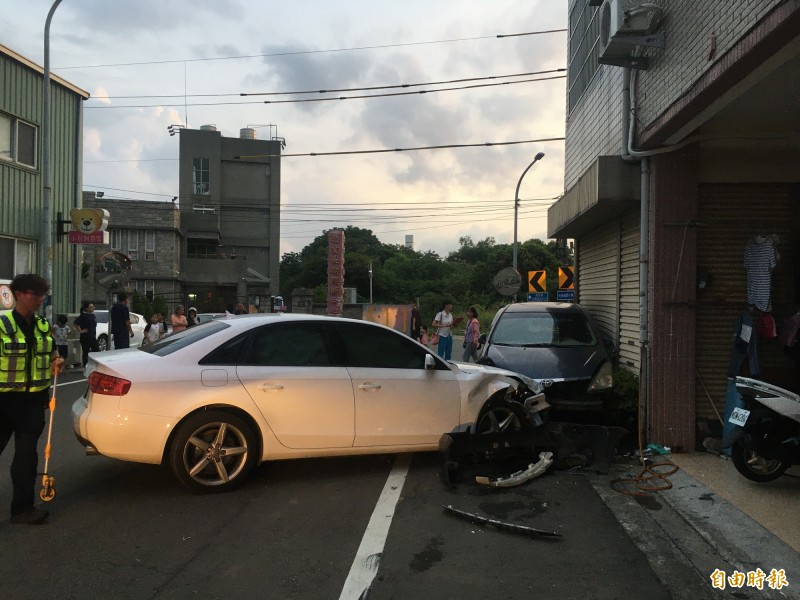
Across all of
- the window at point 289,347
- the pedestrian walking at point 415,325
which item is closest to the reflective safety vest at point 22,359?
the window at point 289,347

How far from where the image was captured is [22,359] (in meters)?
4.82

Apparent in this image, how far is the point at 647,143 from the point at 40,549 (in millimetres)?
6721

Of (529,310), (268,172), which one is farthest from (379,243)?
(529,310)

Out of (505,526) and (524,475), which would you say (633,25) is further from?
(505,526)

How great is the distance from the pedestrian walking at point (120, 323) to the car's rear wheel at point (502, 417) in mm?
10757

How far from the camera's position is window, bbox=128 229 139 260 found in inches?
1647

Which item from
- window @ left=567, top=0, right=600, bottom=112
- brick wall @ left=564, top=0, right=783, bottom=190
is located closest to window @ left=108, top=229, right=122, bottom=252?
window @ left=567, top=0, right=600, bottom=112

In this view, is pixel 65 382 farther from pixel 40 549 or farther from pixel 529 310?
pixel 40 549

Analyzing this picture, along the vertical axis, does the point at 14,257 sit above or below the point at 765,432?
above

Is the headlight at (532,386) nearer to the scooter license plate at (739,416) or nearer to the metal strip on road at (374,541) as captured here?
the metal strip on road at (374,541)

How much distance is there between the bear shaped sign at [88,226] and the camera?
16891 millimetres

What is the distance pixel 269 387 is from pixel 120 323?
10.6m

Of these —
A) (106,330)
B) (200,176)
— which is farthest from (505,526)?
(200,176)

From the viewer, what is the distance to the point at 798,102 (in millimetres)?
6219
